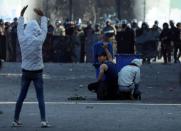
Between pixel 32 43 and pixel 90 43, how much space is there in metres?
Answer: 23.7

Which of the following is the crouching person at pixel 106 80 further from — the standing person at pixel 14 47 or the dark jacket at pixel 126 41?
the standing person at pixel 14 47

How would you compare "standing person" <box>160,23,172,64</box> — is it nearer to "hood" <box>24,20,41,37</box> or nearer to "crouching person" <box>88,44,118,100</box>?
"crouching person" <box>88,44,118,100</box>

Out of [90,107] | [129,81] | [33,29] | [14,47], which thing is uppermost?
[33,29]

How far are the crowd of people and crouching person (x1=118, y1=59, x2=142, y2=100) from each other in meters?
16.9

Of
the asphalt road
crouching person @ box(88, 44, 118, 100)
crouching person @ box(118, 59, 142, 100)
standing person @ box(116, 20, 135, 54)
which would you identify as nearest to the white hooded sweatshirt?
the asphalt road

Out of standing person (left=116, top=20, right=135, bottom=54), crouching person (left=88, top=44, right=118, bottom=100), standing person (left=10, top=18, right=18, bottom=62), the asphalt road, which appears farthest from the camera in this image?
standing person (left=10, top=18, right=18, bottom=62)

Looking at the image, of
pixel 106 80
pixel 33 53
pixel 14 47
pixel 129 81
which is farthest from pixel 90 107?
pixel 14 47

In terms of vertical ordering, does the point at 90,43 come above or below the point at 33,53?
below

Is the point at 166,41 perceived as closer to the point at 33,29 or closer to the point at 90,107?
the point at 90,107

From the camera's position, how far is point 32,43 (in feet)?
45.6

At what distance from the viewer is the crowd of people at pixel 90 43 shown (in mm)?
36594

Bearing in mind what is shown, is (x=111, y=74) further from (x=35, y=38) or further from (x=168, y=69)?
(x=168, y=69)

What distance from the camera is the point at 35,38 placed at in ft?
45.6

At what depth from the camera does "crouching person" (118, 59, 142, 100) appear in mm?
19203
